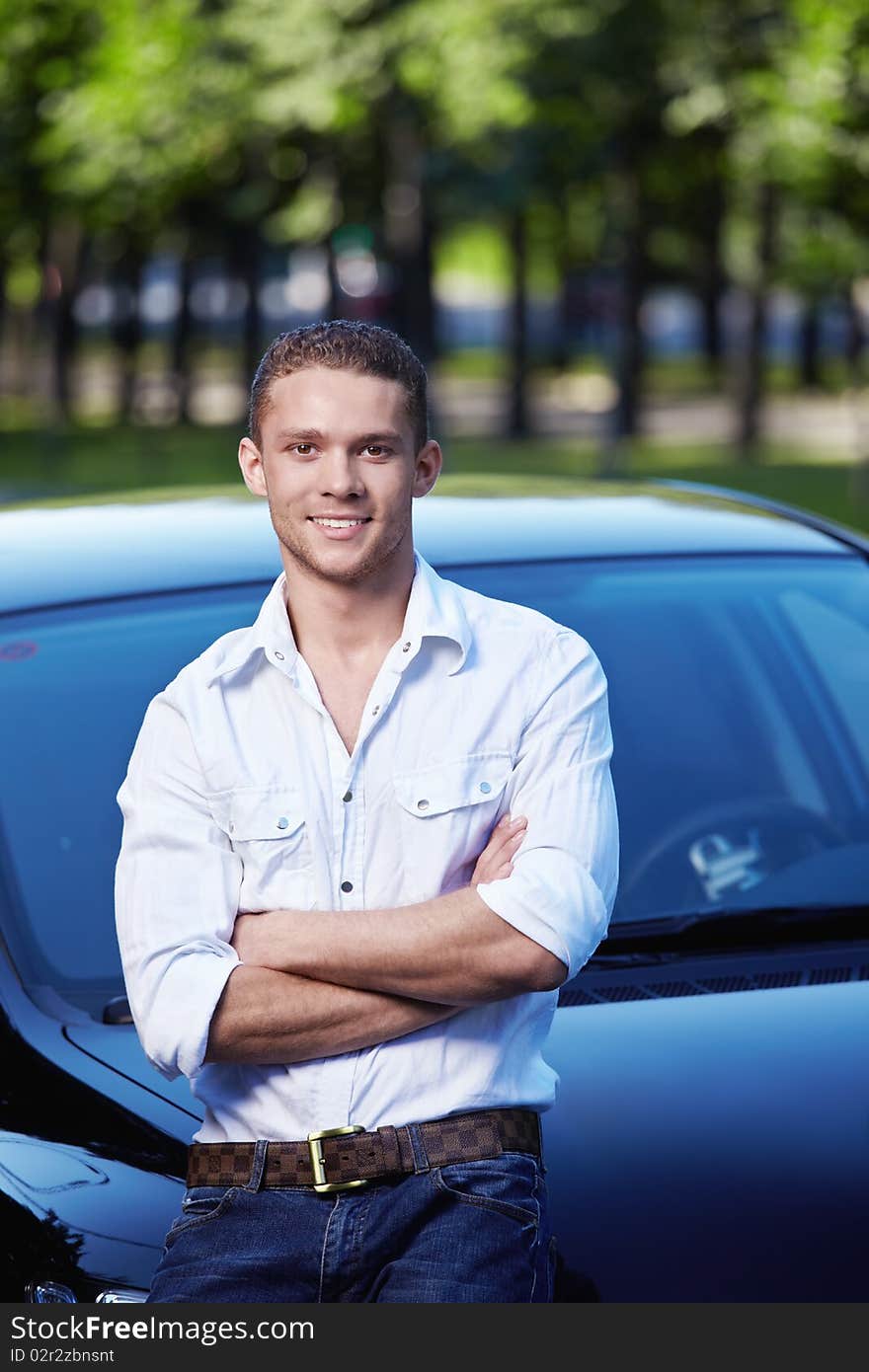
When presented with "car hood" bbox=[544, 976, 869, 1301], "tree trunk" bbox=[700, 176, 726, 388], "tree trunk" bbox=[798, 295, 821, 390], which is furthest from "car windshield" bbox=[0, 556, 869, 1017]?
"tree trunk" bbox=[798, 295, 821, 390]

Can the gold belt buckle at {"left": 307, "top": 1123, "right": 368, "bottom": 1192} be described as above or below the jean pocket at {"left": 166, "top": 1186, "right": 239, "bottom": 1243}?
above

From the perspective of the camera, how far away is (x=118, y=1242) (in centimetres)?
237

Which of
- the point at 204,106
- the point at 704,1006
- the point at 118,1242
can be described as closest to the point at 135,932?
the point at 118,1242

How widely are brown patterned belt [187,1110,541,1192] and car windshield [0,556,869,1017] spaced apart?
2.23 feet

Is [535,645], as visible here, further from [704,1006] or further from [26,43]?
[26,43]

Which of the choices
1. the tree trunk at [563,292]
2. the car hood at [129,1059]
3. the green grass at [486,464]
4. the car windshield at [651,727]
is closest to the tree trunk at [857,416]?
the green grass at [486,464]

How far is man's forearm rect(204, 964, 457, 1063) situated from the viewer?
219cm

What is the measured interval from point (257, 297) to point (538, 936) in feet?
117

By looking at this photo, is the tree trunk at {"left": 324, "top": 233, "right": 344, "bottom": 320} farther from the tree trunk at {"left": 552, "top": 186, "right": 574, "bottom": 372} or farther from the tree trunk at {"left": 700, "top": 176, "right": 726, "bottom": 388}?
the tree trunk at {"left": 700, "top": 176, "right": 726, "bottom": 388}

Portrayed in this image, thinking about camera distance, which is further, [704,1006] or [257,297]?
[257,297]

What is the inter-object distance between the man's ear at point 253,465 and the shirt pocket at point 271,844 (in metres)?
0.35

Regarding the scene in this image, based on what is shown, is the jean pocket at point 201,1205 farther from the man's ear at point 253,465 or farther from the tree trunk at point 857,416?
the tree trunk at point 857,416

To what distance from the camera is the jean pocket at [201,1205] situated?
7.12 feet

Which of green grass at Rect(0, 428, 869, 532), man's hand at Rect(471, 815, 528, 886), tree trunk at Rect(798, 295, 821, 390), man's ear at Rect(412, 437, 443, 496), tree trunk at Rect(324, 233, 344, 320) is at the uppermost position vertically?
man's ear at Rect(412, 437, 443, 496)
